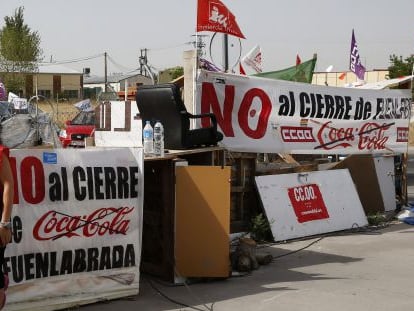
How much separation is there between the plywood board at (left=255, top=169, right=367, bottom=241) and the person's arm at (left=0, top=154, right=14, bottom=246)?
545 cm

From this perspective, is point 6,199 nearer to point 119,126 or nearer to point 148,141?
point 148,141

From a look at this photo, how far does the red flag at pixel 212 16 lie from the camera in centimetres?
1035

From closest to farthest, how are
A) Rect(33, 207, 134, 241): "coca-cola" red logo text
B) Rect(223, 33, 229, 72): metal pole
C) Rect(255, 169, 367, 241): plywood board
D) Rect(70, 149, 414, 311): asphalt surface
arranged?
1. Rect(33, 207, 134, 241): "coca-cola" red logo text
2. Rect(70, 149, 414, 311): asphalt surface
3. Rect(255, 169, 367, 241): plywood board
4. Rect(223, 33, 229, 72): metal pole

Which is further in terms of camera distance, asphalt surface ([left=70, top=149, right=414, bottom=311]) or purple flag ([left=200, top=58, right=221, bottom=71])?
purple flag ([left=200, top=58, right=221, bottom=71])

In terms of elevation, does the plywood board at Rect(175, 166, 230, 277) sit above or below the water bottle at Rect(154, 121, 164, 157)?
below

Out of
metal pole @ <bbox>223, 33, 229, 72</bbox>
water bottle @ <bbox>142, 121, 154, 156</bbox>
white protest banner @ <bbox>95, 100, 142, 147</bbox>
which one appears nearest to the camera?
water bottle @ <bbox>142, 121, 154, 156</bbox>

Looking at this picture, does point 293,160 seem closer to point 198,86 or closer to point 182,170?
point 198,86

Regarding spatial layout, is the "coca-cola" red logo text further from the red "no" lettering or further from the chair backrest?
the red "no" lettering

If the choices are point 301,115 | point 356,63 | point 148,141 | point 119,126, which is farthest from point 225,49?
point 148,141

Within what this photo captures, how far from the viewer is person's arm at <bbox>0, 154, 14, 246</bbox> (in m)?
4.31

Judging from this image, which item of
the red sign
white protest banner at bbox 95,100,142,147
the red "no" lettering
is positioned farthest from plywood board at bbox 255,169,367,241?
white protest banner at bbox 95,100,142,147

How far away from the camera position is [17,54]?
139 ft

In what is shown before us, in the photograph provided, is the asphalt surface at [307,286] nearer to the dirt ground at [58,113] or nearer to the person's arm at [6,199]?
the person's arm at [6,199]

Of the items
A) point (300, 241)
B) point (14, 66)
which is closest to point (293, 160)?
point (300, 241)
